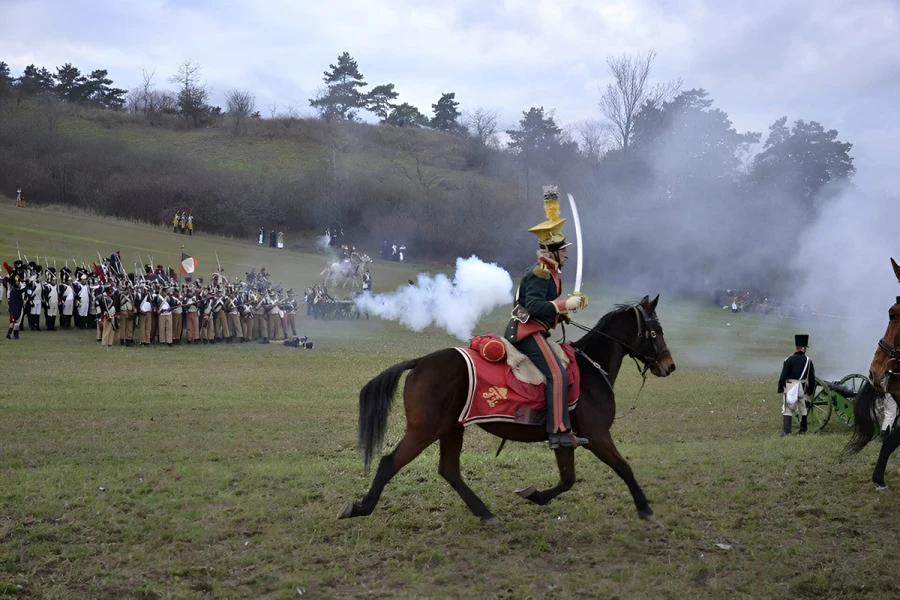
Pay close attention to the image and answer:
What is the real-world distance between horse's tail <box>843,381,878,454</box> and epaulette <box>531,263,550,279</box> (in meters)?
5.29

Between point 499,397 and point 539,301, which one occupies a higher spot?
point 539,301

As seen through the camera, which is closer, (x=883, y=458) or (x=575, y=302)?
(x=575, y=302)

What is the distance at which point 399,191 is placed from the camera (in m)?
67.8

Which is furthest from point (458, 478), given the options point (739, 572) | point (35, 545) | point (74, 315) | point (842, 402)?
point (74, 315)

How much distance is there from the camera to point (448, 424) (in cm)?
820

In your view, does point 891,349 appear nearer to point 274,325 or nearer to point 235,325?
point 235,325

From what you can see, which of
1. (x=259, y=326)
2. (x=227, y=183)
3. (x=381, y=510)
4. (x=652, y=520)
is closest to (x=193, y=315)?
(x=259, y=326)

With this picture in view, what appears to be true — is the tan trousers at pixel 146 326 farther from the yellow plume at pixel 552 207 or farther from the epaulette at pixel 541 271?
the epaulette at pixel 541 271

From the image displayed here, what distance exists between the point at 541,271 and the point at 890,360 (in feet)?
13.9

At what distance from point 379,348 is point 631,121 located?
21209 mm

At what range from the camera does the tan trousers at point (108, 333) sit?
25.6 m

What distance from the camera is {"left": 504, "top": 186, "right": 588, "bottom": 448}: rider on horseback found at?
8164 mm

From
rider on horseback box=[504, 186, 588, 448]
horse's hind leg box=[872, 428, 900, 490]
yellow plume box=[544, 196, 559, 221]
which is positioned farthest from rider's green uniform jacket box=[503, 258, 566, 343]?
horse's hind leg box=[872, 428, 900, 490]

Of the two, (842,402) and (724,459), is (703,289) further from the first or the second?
(724,459)
